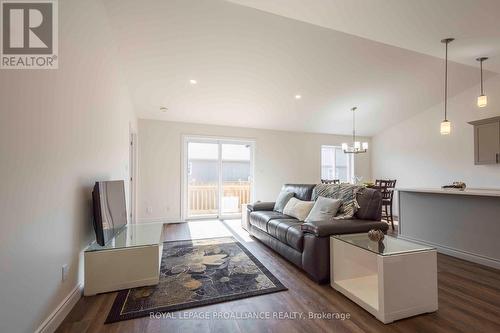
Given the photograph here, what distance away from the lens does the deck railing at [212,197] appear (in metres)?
5.93

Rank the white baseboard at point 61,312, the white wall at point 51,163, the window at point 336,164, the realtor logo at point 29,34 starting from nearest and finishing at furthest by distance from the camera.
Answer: the white wall at point 51,163
the realtor logo at point 29,34
the white baseboard at point 61,312
the window at point 336,164

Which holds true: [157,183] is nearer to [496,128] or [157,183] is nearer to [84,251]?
[84,251]

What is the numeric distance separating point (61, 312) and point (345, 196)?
10.0 ft

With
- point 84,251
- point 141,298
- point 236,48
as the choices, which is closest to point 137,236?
point 84,251

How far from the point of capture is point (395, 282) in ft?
6.04

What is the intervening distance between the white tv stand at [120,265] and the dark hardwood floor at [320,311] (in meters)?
0.12

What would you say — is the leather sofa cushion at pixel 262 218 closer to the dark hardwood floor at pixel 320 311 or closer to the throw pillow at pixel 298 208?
the throw pillow at pixel 298 208

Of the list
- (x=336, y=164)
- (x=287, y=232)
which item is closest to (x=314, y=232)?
(x=287, y=232)

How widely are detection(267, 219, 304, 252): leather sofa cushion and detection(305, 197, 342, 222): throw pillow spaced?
0.24 meters

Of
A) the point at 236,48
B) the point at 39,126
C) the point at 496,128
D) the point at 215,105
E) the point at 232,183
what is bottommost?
the point at 232,183

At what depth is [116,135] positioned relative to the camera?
3.41 metres

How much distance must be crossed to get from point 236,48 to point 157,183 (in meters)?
3.50

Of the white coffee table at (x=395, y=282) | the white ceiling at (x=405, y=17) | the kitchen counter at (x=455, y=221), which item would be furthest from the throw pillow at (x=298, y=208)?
the white ceiling at (x=405, y=17)

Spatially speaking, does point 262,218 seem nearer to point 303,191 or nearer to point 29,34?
point 303,191
